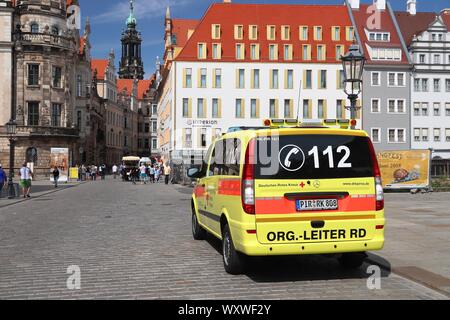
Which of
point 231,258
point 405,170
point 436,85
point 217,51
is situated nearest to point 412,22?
point 436,85

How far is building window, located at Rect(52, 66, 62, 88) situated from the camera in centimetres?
6028

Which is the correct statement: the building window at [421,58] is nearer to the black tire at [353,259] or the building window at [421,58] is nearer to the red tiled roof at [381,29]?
the red tiled roof at [381,29]

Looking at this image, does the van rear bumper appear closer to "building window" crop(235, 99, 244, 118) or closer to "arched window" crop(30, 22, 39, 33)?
"building window" crop(235, 99, 244, 118)

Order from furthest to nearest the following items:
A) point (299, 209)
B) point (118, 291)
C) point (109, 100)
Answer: point (109, 100)
point (299, 209)
point (118, 291)

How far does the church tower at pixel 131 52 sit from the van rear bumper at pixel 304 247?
132m

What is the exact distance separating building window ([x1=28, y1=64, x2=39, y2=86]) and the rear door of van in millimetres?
57083

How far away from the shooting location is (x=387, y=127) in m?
58.9

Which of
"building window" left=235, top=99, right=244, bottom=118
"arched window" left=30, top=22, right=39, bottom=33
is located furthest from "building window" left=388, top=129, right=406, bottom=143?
"arched window" left=30, top=22, right=39, bottom=33

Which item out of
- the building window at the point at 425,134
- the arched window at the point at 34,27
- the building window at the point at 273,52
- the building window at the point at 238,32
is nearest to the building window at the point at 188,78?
the building window at the point at 238,32

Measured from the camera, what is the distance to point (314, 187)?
278 inches

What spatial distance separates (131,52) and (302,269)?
443 feet

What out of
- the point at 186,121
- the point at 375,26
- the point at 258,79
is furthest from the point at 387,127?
the point at 186,121

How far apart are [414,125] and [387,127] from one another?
3.06m

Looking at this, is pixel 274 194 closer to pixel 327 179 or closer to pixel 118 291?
pixel 327 179
